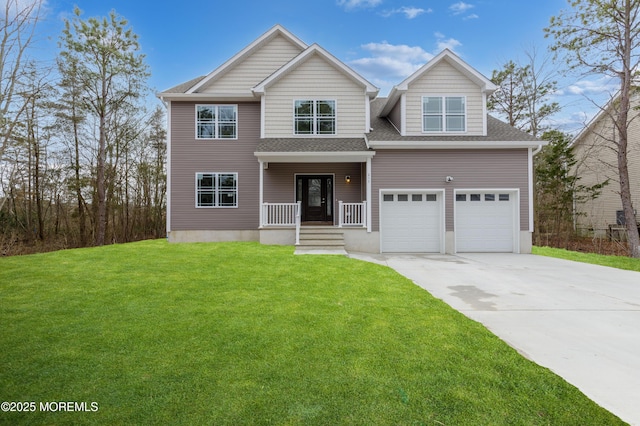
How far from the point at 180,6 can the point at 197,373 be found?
17.7 meters

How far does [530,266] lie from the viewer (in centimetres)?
841

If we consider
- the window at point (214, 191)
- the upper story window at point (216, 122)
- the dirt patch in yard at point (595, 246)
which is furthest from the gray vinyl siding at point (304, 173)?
the dirt patch in yard at point (595, 246)

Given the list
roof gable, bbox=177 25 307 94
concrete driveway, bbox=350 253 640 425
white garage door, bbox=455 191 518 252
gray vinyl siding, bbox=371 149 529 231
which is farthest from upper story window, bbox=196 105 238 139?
white garage door, bbox=455 191 518 252

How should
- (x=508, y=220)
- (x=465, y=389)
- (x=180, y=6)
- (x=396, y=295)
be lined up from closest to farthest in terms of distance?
(x=465, y=389)
(x=396, y=295)
(x=508, y=220)
(x=180, y=6)

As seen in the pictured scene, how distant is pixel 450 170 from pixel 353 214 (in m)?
4.02

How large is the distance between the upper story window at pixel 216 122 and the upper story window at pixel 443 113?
7.82 meters

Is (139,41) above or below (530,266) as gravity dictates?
above

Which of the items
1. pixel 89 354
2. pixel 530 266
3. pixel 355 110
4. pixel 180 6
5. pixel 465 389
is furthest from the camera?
pixel 180 6

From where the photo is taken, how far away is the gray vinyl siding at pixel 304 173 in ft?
40.9

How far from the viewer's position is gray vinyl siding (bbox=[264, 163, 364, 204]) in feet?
40.9

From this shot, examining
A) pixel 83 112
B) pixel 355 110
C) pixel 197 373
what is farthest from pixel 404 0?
pixel 197 373

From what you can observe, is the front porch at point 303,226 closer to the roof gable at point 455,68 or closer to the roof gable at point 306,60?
the roof gable at point 306,60

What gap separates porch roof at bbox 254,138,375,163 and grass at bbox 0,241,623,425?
6.38 meters

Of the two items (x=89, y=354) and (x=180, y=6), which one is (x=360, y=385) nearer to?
(x=89, y=354)
